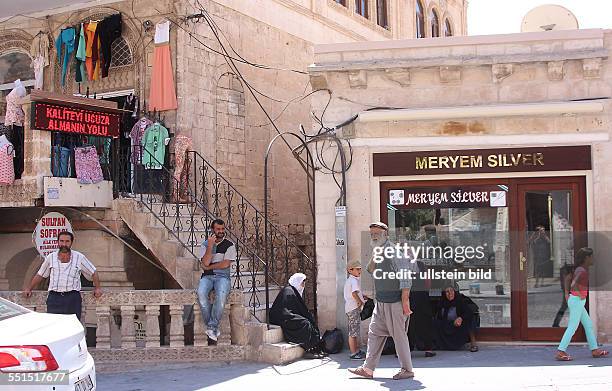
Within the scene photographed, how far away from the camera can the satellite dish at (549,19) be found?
39.0 ft

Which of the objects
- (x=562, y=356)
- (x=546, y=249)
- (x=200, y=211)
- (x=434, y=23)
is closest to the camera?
(x=562, y=356)

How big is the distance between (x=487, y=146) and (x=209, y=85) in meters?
5.59

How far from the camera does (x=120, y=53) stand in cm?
1442

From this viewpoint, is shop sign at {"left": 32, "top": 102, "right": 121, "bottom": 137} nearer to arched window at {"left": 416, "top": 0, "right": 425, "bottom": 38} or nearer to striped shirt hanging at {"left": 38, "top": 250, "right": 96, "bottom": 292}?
striped shirt hanging at {"left": 38, "top": 250, "right": 96, "bottom": 292}

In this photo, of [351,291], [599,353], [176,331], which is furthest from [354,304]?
[599,353]

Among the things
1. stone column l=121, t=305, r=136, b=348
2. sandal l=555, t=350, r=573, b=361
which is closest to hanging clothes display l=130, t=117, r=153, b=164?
stone column l=121, t=305, r=136, b=348

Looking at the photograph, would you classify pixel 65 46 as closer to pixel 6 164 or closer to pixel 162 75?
pixel 162 75

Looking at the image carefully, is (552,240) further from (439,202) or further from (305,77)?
(305,77)

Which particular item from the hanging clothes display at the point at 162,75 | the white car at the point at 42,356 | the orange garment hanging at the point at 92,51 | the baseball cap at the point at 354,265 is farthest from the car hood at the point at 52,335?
the orange garment hanging at the point at 92,51

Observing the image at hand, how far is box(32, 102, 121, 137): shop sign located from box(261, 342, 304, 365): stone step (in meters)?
4.48

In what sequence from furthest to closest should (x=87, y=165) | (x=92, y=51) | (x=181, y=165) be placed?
1. (x=92, y=51)
2. (x=181, y=165)
3. (x=87, y=165)

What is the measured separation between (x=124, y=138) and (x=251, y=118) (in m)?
2.65

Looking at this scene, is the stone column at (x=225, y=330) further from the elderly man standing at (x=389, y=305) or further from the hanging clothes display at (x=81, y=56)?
the hanging clothes display at (x=81, y=56)

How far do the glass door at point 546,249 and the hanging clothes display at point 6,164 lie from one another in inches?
295
